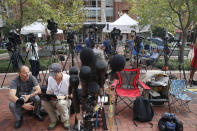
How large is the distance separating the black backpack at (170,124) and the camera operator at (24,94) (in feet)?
8.94

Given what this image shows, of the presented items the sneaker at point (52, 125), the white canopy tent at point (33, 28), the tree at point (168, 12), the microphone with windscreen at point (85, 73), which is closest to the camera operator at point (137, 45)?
the tree at point (168, 12)

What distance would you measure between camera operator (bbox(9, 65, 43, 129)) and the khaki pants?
32cm

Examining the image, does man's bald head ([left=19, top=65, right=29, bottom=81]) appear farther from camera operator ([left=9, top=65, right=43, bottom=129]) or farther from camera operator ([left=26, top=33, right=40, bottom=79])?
camera operator ([left=26, top=33, right=40, bottom=79])

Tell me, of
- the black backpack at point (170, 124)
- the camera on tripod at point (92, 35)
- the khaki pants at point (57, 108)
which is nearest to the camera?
the camera on tripod at point (92, 35)

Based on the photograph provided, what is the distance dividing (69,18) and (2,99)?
7956 mm

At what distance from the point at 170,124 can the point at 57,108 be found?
232cm

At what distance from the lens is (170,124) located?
2775 millimetres

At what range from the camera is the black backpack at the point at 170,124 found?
2.78 metres

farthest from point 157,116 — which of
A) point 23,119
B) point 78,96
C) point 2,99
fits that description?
point 2,99

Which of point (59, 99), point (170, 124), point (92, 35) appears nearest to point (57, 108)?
point (59, 99)

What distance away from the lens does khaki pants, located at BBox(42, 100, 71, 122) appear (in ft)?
9.76

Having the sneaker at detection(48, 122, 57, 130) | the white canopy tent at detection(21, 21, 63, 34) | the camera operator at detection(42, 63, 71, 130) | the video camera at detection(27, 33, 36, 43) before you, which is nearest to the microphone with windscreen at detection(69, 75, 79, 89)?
the camera operator at detection(42, 63, 71, 130)

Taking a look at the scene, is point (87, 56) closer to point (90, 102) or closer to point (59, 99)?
point (90, 102)

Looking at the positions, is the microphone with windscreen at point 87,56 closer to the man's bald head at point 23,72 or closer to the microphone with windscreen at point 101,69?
the microphone with windscreen at point 101,69
